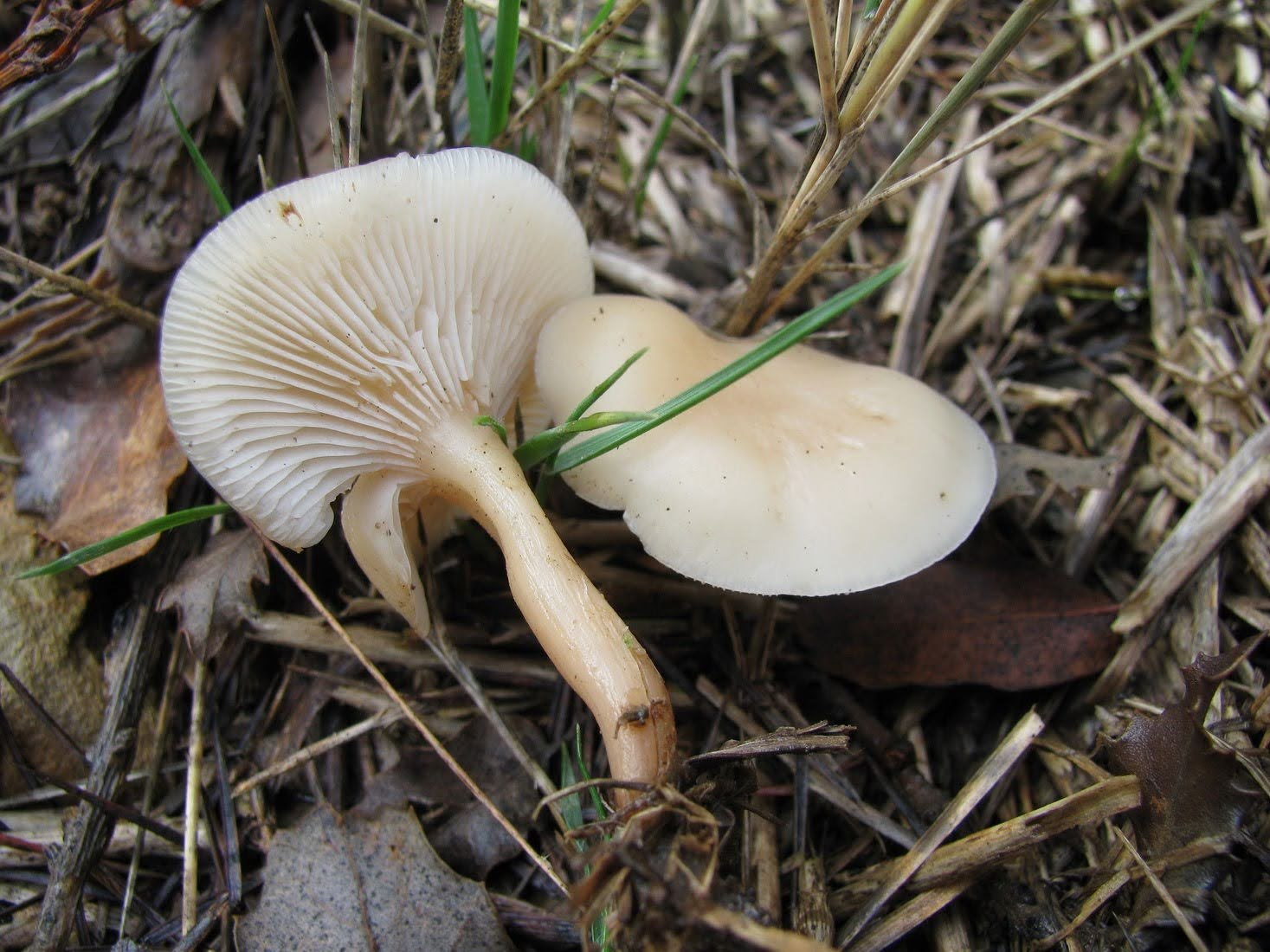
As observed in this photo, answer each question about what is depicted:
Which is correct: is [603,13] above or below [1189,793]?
above

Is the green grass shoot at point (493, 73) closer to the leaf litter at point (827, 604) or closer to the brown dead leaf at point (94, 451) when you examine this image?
the leaf litter at point (827, 604)

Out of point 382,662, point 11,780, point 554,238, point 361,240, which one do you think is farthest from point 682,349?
point 11,780

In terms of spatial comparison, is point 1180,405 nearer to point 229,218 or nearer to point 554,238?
point 554,238

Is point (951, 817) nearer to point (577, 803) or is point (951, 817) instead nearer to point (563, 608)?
point (577, 803)

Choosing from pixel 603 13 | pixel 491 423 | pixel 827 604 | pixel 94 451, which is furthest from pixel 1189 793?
pixel 94 451

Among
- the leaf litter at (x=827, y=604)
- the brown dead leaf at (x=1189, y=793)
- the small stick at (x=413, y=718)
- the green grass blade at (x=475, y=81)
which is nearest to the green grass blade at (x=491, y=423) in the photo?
the leaf litter at (x=827, y=604)

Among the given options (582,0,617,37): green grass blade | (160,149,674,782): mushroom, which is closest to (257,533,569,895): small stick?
(160,149,674,782): mushroom
